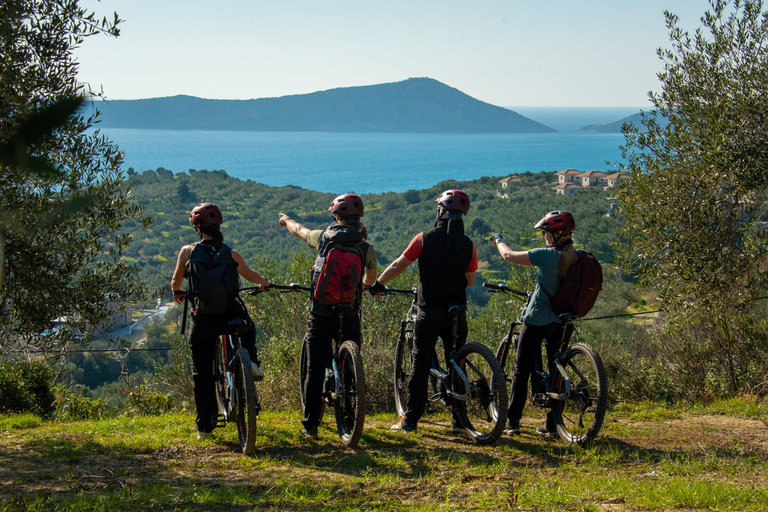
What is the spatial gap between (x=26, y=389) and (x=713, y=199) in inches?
379

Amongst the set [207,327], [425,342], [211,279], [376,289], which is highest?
[211,279]

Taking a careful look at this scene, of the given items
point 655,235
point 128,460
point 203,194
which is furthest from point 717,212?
point 203,194

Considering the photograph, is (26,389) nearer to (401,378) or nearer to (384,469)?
(401,378)

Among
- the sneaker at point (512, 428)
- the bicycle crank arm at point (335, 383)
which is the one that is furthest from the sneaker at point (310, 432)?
the sneaker at point (512, 428)

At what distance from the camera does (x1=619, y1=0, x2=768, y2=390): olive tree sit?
8.07 meters

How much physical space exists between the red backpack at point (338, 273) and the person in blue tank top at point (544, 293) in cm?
123

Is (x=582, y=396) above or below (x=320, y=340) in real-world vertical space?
below

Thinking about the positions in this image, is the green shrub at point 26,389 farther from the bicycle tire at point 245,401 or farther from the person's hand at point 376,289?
the person's hand at point 376,289

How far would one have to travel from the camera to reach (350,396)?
5.26m

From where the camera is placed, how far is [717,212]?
845cm

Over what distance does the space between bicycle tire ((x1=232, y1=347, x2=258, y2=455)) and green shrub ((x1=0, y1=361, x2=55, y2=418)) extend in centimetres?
438

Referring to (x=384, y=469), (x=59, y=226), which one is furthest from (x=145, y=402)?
(x=384, y=469)

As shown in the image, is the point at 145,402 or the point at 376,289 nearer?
the point at 376,289

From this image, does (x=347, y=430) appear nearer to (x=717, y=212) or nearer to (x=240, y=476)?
(x=240, y=476)
